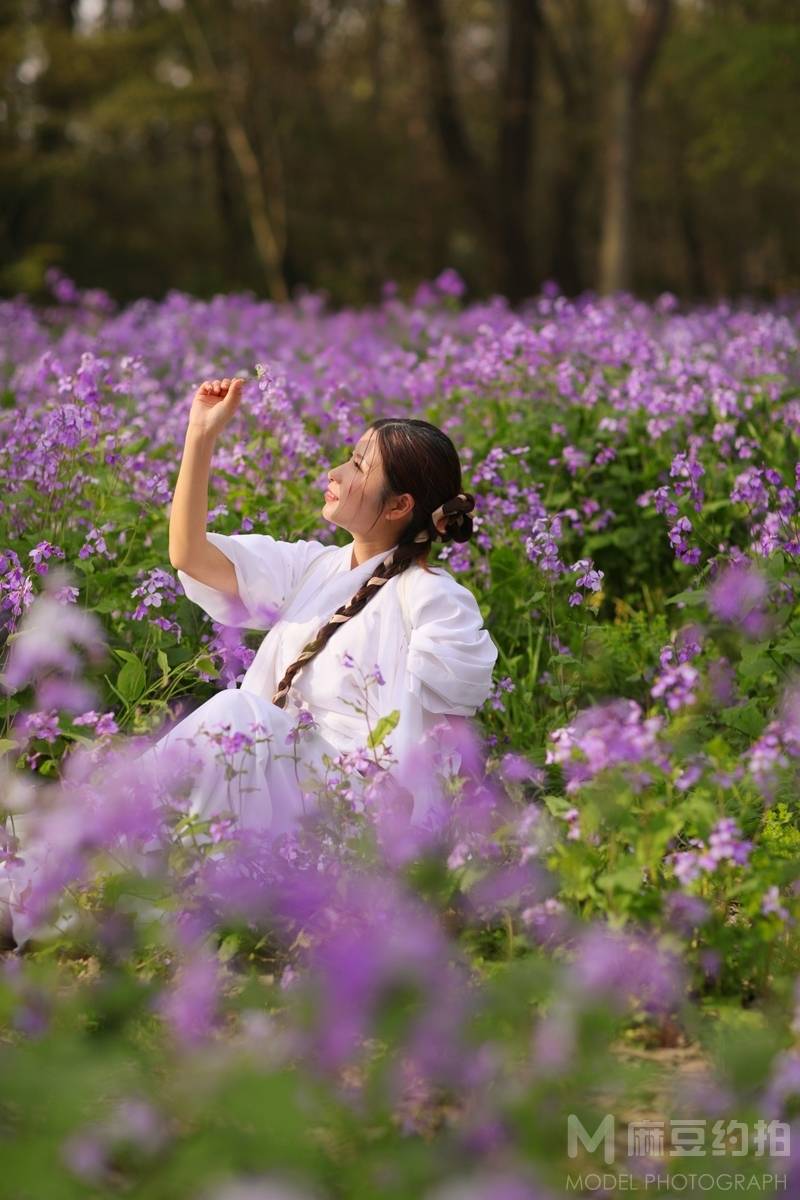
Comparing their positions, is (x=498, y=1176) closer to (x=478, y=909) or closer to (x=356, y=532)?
(x=478, y=909)

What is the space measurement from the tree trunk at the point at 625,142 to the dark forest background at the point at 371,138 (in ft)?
0.08

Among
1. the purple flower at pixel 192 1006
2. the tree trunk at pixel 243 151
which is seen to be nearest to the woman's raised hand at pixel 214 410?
the purple flower at pixel 192 1006

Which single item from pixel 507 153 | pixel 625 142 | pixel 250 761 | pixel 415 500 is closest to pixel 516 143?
pixel 507 153

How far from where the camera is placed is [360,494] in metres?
3.50

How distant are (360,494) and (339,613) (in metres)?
0.30

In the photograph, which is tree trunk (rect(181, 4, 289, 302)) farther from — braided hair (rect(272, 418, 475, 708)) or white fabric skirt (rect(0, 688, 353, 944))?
white fabric skirt (rect(0, 688, 353, 944))

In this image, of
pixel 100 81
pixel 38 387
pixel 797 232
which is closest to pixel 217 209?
pixel 100 81

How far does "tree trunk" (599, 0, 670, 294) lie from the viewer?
13.3 metres

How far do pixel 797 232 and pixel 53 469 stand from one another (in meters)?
29.6

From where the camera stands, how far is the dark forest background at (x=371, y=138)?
15.4m

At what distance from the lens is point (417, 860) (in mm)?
2793

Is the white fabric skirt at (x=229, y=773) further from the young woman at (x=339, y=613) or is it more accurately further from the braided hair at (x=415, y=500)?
the braided hair at (x=415, y=500)

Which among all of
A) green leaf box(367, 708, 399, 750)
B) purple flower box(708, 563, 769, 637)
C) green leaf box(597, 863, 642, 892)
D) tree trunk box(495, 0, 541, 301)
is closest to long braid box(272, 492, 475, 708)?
green leaf box(367, 708, 399, 750)

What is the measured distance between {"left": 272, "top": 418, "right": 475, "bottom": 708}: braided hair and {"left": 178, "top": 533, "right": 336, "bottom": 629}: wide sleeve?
207mm
